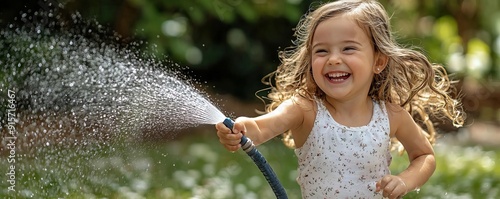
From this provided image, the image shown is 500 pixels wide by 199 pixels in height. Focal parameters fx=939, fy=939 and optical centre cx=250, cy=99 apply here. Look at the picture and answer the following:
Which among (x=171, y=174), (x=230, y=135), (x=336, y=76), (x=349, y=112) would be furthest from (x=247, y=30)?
(x=230, y=135)

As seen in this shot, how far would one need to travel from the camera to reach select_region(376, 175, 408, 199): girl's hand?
2.86 m

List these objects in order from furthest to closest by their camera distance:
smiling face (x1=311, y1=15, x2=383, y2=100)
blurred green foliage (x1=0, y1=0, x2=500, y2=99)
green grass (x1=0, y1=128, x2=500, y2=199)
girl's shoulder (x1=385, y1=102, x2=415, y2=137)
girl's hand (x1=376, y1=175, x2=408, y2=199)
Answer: blurred green foliage (x1=0, y1=0, x2=500, y2=99), green grass (x1=0, y1=128, x2=500, y2=199), girl's shoulder (x1=385, y1=102, x2=415, y2=137), smiling face (x1=311, y1=15, x2=383, y2=100), girl's hand (x1=376, y1=175, x2=408, y2=199)

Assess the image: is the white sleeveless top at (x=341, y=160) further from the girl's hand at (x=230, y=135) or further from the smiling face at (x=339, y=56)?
the girl's hand at (x=230, y=135)

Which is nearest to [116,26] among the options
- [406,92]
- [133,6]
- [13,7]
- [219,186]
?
[133,6]

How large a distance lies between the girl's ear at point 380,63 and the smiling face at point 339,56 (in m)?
0.11

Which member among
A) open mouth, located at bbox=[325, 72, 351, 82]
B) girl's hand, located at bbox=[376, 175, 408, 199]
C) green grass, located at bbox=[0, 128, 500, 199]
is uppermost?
green grass, located at bbox=[0, 128, 500, 199]

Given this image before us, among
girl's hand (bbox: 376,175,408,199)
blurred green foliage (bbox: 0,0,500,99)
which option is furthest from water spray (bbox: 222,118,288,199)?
blurred green foliage (bbox: 0,0,500,99)

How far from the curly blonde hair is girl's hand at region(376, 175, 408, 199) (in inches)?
16.9

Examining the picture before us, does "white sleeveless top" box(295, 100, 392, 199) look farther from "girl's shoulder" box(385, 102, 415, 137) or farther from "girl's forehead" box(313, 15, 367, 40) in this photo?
"girl's forehead" box(313, 15, 367, 40)

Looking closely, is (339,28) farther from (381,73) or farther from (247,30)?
(247,30)

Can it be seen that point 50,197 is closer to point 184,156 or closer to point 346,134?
point 346,134

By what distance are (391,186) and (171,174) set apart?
8.56 feet

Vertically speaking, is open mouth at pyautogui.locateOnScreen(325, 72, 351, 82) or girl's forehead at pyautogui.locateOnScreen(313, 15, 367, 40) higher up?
girl's forehead at pyautogui.locateOnScreen(313, 15, 367, 40)

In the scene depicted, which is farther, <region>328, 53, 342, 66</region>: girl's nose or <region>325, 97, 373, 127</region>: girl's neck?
<region>325, 97, 373, 127</region>: girl's neck
